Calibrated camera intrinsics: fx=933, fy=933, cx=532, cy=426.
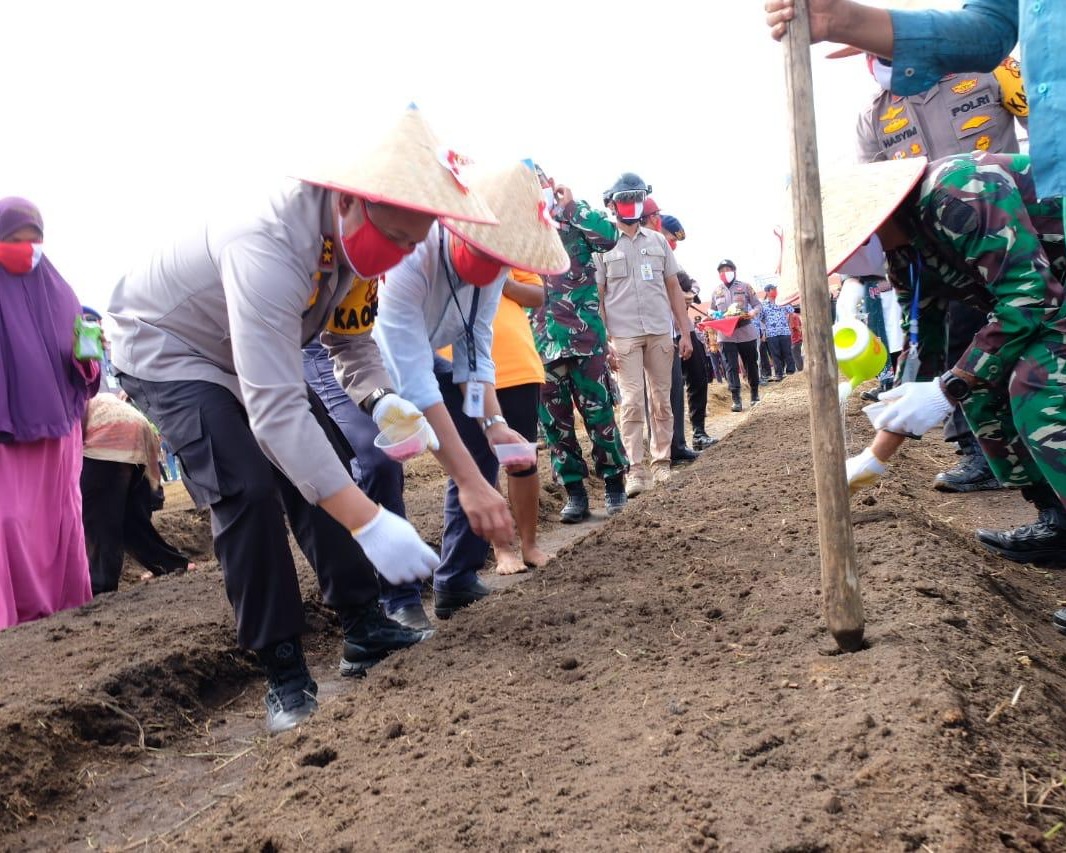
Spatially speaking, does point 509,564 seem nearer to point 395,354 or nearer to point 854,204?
point 395,354

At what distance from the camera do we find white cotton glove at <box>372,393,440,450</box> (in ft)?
9.00

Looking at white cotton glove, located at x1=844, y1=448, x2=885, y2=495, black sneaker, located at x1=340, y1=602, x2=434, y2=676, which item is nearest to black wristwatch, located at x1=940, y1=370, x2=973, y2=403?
white cotton glove, located at x1=844, y1=448, x2=885, y2=495

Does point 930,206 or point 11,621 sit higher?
point 930,206

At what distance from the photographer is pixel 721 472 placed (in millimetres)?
5395

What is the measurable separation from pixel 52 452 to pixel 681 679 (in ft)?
10.9

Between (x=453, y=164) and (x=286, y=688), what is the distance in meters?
1.51

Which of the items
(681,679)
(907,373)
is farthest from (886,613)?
(907,373)

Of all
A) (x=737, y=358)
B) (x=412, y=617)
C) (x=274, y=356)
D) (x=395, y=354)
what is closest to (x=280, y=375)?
(x=274, y=356)

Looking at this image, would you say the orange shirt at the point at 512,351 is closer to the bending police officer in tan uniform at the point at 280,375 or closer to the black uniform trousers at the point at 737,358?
the bending police officer in tan uniform at the point at 280,375

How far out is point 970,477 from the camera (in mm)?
4746

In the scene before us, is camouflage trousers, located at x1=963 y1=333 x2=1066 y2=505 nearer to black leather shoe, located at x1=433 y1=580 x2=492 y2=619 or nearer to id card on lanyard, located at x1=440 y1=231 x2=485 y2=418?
id card on lanyard, located at x1=440 y1=231 x2=485 y2=418

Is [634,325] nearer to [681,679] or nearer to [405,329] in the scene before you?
[405,329]

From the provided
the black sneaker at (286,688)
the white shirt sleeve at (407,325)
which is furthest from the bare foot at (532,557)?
the black sneaker at (286,688)

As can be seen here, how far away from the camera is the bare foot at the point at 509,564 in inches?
163
